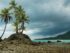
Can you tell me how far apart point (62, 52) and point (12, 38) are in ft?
109

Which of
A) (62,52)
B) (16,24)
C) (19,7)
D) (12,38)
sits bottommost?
(62,52)

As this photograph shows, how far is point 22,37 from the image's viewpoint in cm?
7156

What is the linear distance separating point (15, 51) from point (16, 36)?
103ft

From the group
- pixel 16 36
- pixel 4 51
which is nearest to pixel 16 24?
pixel 16 36

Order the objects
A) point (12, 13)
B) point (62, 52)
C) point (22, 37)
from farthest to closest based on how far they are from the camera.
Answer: point (12, 13)
point (22, 37)
point (62, 52)

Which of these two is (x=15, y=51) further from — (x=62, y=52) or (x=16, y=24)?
(x=16, y=24)

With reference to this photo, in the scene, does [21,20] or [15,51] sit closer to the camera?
[15,51]

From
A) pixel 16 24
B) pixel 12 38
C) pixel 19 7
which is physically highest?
pixel 19 7

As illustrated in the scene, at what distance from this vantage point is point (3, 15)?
85.2 metres

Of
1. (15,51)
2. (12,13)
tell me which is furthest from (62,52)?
(12,13)

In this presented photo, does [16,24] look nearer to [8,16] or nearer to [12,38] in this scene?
[8,16]

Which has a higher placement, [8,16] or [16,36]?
[8,16]

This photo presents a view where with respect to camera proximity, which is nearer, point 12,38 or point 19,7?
point 12,38

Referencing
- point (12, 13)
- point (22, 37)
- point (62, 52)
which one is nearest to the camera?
point (62, 52)
